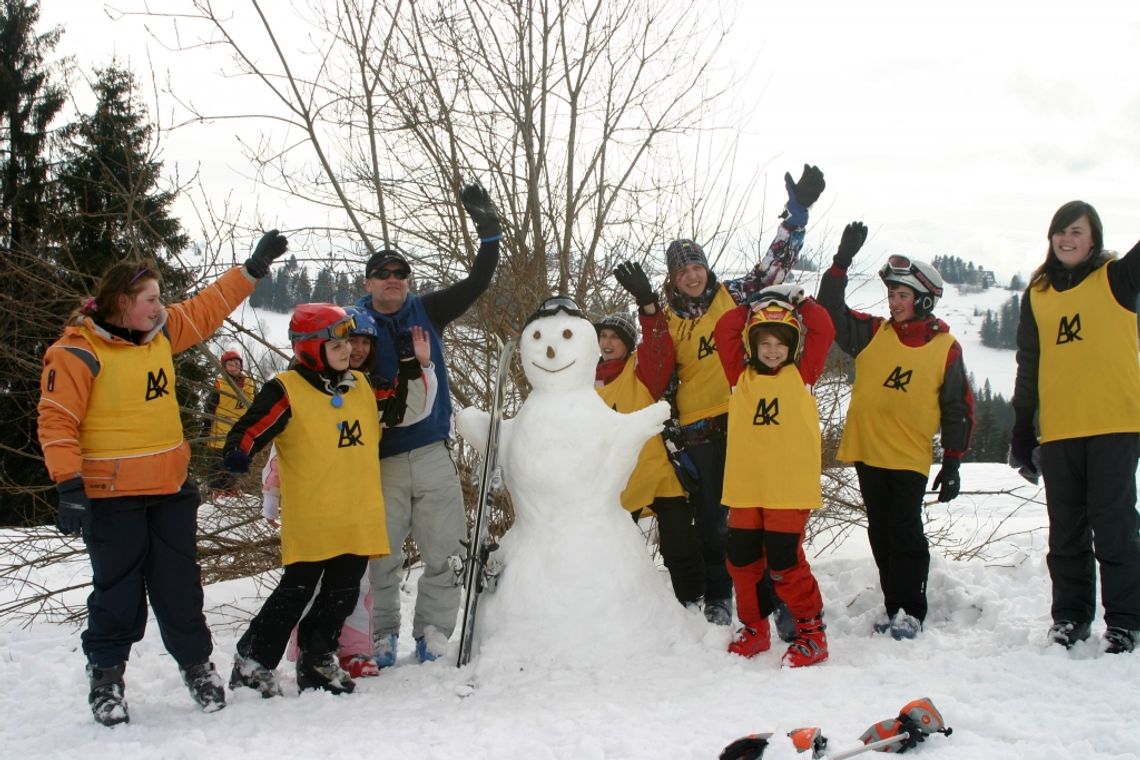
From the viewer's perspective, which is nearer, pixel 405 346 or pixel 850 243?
pixel 405 346

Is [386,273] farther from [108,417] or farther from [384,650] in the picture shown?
[384,650]

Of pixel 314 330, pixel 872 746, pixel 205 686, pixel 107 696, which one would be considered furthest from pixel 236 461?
pixel 872 746

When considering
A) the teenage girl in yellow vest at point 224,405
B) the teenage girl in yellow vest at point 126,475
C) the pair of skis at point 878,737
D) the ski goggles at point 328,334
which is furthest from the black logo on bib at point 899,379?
the teenage girl in yellow vest at point 224,405

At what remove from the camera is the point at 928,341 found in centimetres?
375

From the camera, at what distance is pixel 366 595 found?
3588mm

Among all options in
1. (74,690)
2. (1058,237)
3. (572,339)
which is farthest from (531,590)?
(1058,237)

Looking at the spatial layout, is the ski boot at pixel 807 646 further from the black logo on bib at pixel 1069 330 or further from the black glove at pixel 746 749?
the black logo on bib at pixel 1069 330

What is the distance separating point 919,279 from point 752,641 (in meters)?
1.76

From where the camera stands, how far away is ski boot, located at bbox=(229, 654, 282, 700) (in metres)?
3.20

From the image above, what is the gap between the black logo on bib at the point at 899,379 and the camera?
12.3ft

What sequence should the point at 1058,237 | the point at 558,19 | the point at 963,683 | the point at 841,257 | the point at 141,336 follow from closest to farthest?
1. the point at 963,683
2. the point at 141,336
3. the point at 1058,237
4. the point at 841,257
5. the point at 558,19

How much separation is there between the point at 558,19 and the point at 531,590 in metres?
3.61

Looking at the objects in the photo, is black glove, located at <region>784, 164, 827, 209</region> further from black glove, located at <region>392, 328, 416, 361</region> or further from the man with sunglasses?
black glove, located at <region>392, 328, 416, 361</region>

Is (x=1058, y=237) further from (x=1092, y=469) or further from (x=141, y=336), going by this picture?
(x=141, y=336)
